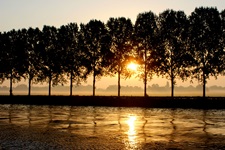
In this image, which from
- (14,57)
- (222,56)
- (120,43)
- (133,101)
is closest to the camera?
(133,101)

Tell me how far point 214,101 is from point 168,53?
1762 cm

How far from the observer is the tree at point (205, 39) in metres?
64.2

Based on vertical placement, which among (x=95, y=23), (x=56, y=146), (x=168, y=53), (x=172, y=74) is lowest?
(x=56, y=146)

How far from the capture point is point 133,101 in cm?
5919

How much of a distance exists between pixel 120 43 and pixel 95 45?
5804 millimetres

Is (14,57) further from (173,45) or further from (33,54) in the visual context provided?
(173,45)

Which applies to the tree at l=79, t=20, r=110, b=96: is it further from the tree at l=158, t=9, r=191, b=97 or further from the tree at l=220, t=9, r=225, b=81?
the tree at l=220, t=9, r=225, b=81

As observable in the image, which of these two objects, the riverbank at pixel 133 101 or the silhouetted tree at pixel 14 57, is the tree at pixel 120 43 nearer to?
the riverbank at pixel 133 101

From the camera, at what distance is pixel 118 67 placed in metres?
71.6

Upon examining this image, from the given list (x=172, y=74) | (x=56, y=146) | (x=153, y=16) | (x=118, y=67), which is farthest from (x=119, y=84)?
(x=56, y=146)

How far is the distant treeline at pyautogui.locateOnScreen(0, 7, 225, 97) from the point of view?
66.0 m

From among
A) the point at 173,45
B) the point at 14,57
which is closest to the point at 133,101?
the point at 173,45

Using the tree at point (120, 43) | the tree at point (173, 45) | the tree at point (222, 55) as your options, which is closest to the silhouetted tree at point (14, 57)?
the tree at point (120, 43)

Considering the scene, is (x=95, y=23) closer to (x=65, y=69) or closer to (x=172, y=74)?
(x=65, y=69)
